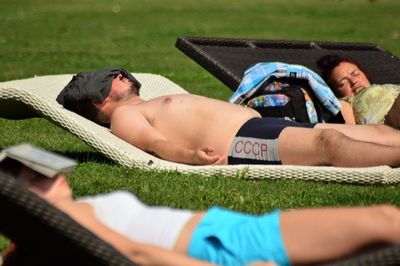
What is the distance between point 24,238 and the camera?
318cm

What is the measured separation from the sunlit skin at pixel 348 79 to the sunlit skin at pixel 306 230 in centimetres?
460

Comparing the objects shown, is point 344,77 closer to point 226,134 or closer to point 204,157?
point 226,134

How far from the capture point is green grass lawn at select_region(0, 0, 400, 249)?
5.42 metres

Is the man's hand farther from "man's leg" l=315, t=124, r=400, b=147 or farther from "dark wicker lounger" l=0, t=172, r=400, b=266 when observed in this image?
"dark wicker lounger" l=0, t=172, r=400, b=266

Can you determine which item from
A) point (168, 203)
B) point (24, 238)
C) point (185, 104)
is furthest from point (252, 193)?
point (24, 238)

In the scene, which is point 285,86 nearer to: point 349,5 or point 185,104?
point 185,104

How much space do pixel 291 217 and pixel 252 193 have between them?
2.19m

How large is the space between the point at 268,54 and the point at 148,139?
261 cm

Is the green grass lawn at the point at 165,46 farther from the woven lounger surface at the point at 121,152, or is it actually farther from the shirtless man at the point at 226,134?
the shirtless man at the point at 226,134

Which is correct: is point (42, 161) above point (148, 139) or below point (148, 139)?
above

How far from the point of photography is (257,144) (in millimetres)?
5957

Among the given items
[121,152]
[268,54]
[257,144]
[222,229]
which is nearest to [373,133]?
[257,144]

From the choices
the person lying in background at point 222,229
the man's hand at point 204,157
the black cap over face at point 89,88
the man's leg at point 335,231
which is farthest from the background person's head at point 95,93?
the man's leg at point 335,231

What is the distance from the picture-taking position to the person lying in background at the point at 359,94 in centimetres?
703
